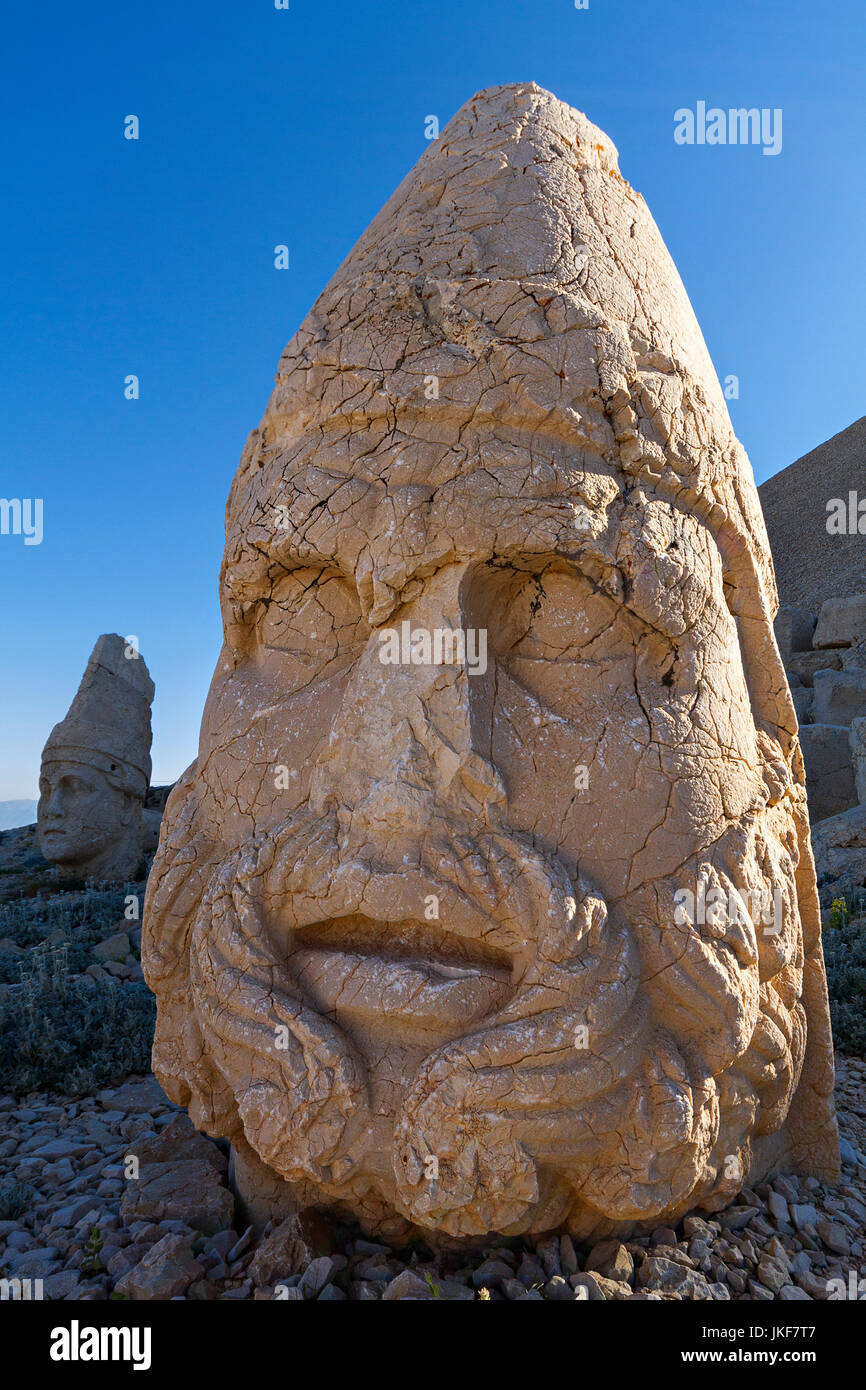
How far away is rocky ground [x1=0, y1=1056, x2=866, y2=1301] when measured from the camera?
2.28 m

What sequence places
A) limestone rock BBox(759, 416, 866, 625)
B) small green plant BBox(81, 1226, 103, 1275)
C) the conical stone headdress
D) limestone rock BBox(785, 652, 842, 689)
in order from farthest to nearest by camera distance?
limestone rock BBox(759, 416, 866, 625), limestone rock BBox(785, 652, 842, 689), the conical stone headdress, small green plant BBox(81, 1226, 103, 1275)

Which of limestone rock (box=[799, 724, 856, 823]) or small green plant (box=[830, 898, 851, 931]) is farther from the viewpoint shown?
limestone rock (box=[799, 724, 856, 823])

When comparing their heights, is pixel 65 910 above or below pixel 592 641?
below

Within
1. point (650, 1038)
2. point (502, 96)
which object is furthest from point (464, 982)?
point (502, 96)

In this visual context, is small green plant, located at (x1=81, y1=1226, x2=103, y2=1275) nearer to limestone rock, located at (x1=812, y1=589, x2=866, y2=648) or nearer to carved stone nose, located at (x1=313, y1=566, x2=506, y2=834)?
carved stone nose, located at (x1=313, y1=566, x2=506, y2=834)

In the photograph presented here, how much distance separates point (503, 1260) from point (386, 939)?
936 millimetres

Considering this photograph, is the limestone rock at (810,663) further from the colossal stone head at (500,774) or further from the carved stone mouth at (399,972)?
the carved stone mouth at (399,972)

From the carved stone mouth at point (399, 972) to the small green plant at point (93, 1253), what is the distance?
1097mm

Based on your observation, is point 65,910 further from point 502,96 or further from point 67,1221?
point 502,96

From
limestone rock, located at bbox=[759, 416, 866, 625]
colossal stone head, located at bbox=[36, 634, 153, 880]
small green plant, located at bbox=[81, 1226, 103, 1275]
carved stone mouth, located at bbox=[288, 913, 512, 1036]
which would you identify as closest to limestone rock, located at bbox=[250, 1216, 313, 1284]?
small green plant, located at bbox=[81, 1226, 103, 1275]

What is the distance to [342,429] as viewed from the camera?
9.15 feet

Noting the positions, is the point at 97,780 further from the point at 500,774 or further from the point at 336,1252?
the point at 500,774

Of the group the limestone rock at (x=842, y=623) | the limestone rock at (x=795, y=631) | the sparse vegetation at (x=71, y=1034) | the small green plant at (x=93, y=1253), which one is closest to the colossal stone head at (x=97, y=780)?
the sparse vegetation at (x=71, y=1034)

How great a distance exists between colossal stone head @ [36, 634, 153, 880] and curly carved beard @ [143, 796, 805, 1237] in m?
9.71
